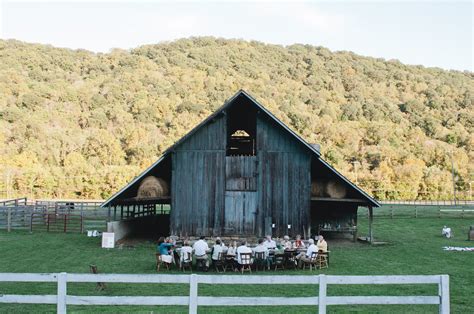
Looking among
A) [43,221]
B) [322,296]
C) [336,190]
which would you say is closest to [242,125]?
[336,190]

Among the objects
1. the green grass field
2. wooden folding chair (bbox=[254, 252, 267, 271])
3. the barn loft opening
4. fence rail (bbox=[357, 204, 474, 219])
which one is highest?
the barn loft opening

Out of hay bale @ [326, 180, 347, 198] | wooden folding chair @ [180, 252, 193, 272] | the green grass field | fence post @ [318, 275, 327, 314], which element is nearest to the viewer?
fence post @ [318, 275, 327, 314]

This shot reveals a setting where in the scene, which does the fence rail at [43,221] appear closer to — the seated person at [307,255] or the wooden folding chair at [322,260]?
the seated person at [307,255]

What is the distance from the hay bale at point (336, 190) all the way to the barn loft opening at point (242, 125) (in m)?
4.87

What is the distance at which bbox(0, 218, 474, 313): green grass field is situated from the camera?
13227 mm

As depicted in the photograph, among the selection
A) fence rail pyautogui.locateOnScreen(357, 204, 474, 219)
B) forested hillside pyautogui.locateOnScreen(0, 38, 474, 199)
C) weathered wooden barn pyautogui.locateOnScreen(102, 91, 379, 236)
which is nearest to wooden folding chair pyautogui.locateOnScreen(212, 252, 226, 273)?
weathered wooden barn pyautogui.locateOnScreen(102, 91, 379, 236)

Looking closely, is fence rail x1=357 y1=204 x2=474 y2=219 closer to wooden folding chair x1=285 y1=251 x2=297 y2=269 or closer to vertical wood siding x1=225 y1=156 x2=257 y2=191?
vertical wood siding x1=225 y1=156 x2=257 y2=191

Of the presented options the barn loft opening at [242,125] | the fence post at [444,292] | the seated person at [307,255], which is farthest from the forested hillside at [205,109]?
the fence post at [444,292]

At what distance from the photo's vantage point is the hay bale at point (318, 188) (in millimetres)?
29562

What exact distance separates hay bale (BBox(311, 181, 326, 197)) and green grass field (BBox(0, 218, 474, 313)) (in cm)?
259

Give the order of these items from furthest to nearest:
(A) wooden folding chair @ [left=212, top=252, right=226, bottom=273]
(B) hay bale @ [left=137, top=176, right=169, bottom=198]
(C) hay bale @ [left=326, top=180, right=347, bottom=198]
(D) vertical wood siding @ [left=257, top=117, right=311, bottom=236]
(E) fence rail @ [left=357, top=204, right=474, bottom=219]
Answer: (E) fence rail @ [left=357, top=204, right=474, bottom=219]
(C) hay bale @ [left=326, top=180, right=347, bottom=198]
(B) hay bale @ [left=137, top=176, right=169, bottom=198]
(D) vertical wood siding @ [left=257, top=117, right=311, bottom=236]
(A) wooden folding chair @ [left=212, top=252, right=226, bottom=273]

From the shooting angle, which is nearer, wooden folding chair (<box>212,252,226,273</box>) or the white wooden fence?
the white wooden fence

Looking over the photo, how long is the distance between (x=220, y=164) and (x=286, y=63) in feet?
433

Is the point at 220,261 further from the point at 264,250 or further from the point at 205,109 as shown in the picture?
the point at 205,109
